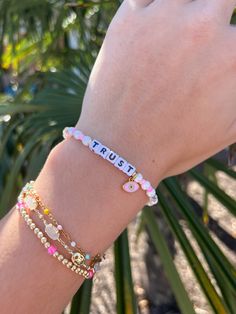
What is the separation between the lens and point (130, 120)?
0.40m

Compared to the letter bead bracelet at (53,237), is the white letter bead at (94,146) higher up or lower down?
higher up

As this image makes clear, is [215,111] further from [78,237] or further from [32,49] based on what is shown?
[32,49]

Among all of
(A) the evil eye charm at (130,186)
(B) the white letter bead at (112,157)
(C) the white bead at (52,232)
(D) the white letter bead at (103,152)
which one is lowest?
(C) the white bead at (52,232)

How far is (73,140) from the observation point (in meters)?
0.41

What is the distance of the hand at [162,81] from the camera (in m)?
0.39

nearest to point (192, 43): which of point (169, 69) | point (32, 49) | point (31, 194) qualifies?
point (169, 69)

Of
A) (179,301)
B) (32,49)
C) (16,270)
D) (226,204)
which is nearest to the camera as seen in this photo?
(16,270)

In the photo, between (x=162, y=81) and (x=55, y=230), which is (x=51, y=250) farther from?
(x=162, y=81)

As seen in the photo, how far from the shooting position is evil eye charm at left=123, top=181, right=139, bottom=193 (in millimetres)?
392

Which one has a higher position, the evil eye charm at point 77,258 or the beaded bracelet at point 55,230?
the beaded bracelet at point 55,230

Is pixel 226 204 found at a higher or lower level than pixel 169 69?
lower

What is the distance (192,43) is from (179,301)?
11.5 inches

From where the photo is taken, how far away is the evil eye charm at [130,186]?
39 centimetres

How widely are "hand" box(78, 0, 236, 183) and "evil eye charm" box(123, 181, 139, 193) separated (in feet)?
0.06
